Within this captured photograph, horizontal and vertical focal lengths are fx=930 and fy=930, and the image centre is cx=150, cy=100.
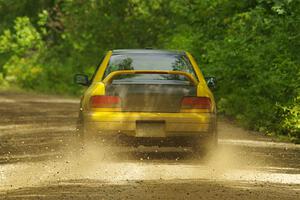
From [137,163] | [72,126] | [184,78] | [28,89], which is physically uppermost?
[184,78]

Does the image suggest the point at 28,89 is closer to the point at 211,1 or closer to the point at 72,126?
the point at 211,1

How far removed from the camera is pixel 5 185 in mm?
10109

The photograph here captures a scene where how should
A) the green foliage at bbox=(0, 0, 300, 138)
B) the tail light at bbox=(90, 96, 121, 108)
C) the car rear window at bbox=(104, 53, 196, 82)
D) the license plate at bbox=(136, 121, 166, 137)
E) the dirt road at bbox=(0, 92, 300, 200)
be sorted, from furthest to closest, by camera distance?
1. the green foliage at bbox=(0, 0, 300, 138)
2. the car rear window at bbox=(104, 53, 196, 82)
3. the tail light at bbox=(90, 96, 121, 108)
4. the license plate at bbox=(136, 121, 166, 137)
5. the dirt road at bbox=(0, 92, 300, 200)

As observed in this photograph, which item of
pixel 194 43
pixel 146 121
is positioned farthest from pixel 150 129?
pixel 194 43

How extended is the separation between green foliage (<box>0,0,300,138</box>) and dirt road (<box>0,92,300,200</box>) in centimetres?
181

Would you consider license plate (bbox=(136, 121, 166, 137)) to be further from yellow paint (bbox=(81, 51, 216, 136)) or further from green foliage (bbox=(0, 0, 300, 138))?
green foliage (bbox=(0, 0, 300, 138))

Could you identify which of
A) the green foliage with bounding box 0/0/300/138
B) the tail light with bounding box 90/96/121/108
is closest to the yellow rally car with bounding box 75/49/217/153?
the tail light with bounding box 90/96/121/108

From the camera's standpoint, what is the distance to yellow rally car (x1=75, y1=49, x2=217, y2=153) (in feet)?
39.9

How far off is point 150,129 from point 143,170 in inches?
34.0

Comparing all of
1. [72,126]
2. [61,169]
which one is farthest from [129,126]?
[72,126]

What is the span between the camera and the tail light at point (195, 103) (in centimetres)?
1230

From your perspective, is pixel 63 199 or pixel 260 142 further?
pixel 260 142

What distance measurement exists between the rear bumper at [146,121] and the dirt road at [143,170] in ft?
1.39

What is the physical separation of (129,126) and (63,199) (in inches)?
134
